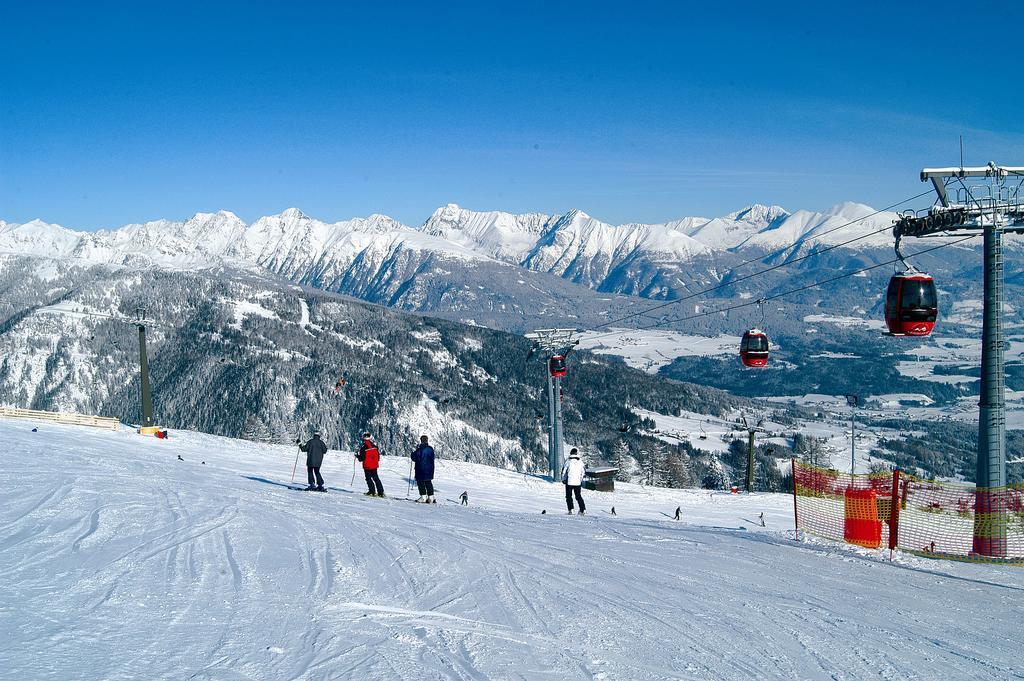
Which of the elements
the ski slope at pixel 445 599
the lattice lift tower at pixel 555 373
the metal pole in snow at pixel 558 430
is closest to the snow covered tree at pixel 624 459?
the lattice lift tower at pixel 555 373

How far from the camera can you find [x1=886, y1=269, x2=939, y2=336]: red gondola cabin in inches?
612

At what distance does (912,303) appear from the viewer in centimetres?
1554

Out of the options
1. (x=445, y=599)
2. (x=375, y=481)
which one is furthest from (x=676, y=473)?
(x=445, y=599)

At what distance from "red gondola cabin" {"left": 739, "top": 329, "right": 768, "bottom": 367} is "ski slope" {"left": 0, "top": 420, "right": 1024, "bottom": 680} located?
1378 cm

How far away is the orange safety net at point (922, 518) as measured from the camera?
12.6 metres

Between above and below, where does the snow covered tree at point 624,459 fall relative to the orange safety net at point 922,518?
below

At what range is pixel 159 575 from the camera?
26.1ft

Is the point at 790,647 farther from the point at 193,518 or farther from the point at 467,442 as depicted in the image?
the point at 467,442

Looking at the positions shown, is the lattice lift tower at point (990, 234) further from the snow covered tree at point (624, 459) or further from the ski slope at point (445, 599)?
the snow covered tree at point (624, 459)

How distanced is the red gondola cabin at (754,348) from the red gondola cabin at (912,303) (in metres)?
11.2

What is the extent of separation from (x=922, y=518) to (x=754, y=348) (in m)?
11.3

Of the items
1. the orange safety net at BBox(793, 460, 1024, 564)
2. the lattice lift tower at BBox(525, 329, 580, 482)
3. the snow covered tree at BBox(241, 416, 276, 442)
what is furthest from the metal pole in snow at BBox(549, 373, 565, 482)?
the snow covered tree at BBox(241, 416, 276, 442)

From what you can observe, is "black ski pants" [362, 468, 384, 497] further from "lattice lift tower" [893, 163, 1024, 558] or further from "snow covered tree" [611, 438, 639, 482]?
"snow covered tree" [611, 438, 639, 482]

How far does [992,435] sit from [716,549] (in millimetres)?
6715
